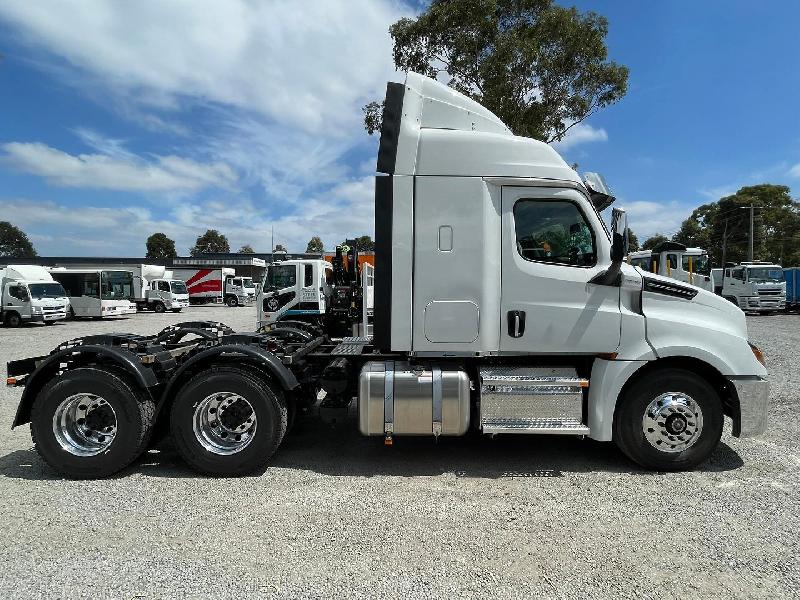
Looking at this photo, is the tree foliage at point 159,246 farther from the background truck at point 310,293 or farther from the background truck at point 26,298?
the background truck at point 310,293

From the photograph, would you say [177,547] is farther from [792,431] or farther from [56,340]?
[56,340]

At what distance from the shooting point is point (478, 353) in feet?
15.1

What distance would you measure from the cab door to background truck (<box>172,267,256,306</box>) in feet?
131

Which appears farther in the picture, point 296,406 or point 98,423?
point 296,406

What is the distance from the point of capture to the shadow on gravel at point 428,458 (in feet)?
15.0

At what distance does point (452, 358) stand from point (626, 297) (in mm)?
1806

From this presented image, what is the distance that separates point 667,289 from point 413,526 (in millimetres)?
3305

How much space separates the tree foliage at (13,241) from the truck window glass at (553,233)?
131 meters

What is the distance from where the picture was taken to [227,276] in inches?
1789

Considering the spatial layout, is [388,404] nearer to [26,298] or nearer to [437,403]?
[437,403]

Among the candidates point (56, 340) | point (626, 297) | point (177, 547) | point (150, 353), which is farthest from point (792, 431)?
point (56, 340)

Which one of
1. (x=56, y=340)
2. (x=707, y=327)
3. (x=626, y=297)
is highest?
(x=626, y=297)

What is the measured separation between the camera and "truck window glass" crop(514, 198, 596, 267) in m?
4.55

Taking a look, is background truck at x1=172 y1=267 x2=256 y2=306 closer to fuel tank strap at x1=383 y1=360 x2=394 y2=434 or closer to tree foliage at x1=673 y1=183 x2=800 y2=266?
fuel tank strap at x1=383 y1=360 x2=394 y2=434
